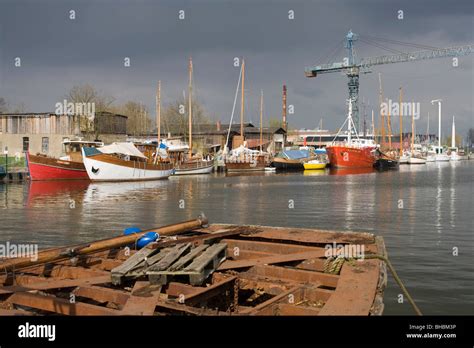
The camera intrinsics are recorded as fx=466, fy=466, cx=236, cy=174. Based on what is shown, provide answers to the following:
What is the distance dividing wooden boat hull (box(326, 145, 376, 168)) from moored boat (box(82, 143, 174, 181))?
3611 cm

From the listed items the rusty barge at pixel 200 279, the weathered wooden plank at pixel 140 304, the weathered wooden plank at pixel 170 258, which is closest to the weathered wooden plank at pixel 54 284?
the rusty barge at pixel 200 279

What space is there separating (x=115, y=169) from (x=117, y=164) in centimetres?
61

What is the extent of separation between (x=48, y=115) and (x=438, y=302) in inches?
2359

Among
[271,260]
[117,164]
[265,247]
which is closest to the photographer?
[271,260]

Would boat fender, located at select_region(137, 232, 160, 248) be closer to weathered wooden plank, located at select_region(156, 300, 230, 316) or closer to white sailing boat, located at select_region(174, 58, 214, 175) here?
weathered wooden plank, located at select_region(156, 300, 230, 316)

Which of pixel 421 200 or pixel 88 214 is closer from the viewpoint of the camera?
pixel 88 214

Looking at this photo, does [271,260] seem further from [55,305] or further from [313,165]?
[313,165]

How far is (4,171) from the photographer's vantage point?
155 feet

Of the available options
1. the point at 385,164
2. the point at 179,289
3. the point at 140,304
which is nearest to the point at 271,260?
the point at 179,289

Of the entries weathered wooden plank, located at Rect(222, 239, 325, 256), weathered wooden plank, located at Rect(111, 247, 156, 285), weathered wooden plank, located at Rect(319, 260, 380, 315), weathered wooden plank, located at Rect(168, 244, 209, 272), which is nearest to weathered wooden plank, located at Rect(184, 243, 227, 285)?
weathered wooden plank, located at Rect(168, 244, 209, 272)

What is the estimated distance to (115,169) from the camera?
4856cm
